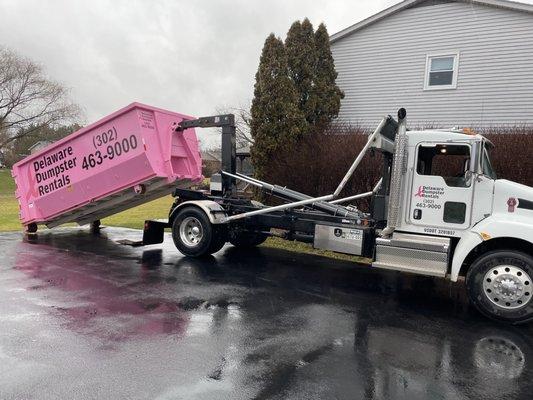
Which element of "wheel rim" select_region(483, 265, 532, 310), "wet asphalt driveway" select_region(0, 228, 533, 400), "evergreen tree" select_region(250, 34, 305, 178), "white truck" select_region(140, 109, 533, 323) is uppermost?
"evergreen tree" select_region(250, 34, 305, 178)

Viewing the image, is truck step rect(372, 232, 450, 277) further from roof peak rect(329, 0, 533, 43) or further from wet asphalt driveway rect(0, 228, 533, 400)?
roof peak rect(329, 0, 533, 43)

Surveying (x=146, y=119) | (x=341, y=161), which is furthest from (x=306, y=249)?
(x=146, y=119)

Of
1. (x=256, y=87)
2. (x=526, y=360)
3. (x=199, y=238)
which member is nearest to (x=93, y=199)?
(x=199, y=238)

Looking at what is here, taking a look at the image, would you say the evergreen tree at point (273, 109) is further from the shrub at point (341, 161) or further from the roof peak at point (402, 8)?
the roof peak at point (402, 8)

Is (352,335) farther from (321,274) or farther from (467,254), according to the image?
(321,274)

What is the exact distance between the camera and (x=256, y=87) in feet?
43.8

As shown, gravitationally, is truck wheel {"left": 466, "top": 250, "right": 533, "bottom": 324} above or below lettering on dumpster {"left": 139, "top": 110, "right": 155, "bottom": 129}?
below

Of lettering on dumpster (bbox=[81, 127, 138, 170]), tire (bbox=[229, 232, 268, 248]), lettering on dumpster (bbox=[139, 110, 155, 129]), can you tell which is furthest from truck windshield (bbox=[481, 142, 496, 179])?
lettering on dumpster (bbox=[81, 127, 138, 170])

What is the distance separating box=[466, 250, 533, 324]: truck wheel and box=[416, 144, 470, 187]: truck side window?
1372mm

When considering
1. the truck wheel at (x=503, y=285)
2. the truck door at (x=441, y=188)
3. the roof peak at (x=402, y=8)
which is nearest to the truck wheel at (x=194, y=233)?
the truck door at (x=441, y=188)

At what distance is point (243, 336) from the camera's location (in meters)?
4.71

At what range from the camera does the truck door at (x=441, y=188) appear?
6.21m

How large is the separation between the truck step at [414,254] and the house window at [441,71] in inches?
374

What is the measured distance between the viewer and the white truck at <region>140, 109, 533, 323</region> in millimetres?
5609
